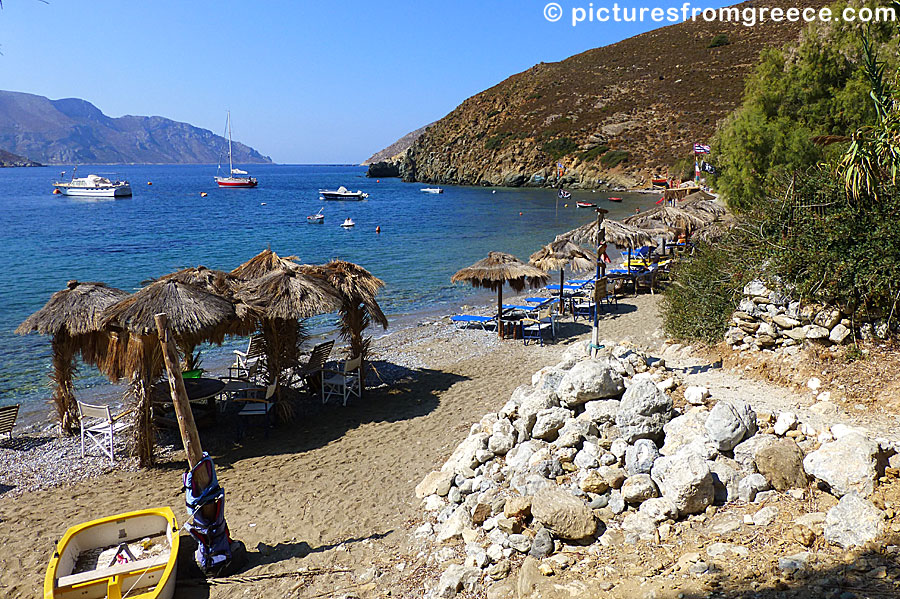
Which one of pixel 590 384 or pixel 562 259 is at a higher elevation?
pixel 562 259

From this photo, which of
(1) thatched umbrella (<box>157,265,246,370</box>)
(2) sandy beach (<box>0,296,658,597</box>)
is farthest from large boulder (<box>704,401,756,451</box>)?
(1) thatched umbrella (<box>157,265,246,370</box>)

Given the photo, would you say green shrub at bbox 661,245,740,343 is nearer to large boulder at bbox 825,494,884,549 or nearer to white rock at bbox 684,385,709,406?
white rock at bbox 684,385,709,406

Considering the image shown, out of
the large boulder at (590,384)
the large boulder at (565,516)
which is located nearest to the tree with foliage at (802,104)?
the large boulder at (590,384)

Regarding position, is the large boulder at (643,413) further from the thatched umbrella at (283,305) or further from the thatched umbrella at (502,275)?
the thatched umbrella at (502,275)

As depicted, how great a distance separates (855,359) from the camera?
7.95m

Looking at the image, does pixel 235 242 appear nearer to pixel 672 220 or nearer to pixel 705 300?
pixel 672 220

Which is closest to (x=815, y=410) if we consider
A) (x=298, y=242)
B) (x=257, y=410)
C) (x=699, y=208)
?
(x=257, y=410)

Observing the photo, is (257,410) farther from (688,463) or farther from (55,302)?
(688,463)

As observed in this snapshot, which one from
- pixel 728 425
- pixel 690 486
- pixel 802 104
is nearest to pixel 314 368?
pixel 728 425

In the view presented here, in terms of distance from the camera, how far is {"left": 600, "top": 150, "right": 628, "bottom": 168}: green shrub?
78438 mm

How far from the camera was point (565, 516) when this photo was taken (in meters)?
5.36

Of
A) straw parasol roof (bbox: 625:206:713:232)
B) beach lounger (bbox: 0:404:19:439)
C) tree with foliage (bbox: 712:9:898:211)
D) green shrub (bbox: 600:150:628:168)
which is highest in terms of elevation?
green shrub (bbox: 600:150:628:168)

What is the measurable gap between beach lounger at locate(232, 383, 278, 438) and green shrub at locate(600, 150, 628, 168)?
246 ft

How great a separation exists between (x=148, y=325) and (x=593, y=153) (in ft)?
263
